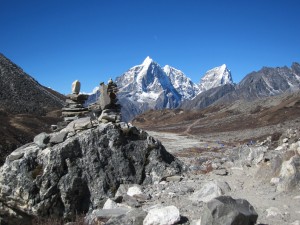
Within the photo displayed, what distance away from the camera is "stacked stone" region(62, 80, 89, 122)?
760 inches

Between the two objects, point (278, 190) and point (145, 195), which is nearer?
point (278, 190)

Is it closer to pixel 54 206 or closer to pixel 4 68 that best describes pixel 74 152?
pixel 54 206

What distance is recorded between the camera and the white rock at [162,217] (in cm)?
922

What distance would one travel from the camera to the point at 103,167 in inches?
601

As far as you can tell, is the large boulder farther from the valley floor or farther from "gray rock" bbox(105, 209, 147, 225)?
"gray rock" bbox(105, 209, 147, 225)

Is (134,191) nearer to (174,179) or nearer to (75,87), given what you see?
(174,179)

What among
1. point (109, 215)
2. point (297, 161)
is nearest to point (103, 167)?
point (109, 215)

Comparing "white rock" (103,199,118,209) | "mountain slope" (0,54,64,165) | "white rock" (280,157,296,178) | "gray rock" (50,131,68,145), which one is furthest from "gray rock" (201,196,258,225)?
"mountain slope" (0,54,64,165)

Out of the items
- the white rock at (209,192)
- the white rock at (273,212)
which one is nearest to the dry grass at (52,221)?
the white rock at (209,192)

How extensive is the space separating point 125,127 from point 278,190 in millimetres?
7633

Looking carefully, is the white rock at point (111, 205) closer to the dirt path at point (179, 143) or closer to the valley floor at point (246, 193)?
the valley floor at point (246, 193)

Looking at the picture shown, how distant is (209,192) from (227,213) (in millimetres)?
4021

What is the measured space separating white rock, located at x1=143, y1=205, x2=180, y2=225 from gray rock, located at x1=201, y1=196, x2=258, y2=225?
1.10 metres

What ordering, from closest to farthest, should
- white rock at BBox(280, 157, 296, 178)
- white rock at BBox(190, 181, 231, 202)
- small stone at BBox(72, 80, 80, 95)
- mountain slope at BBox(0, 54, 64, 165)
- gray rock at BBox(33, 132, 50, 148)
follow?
white rock at BBox(280, 157, 296, 178) < white rock at BBox(190, 181, 231, 202) < gray rock at BBox(33, 132, 50, 148) < small stone at BBox(72, 80, 80, 95) < mountain slope at BBox(0, 54, 64, 165)
